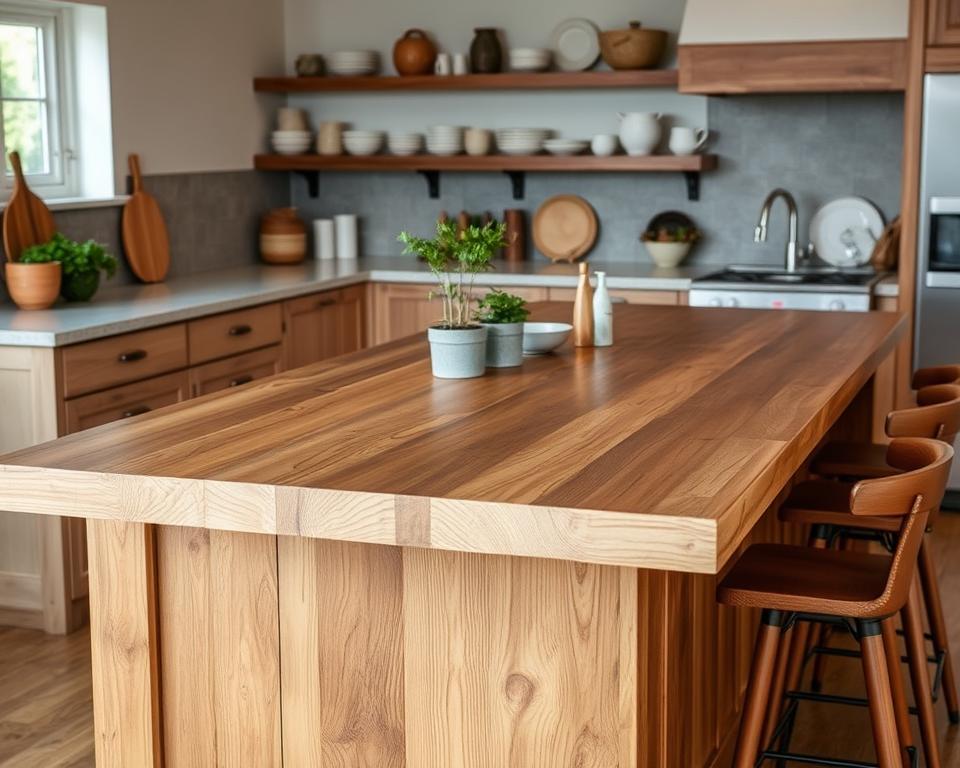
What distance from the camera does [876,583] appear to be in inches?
104

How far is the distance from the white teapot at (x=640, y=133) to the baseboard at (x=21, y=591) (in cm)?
323

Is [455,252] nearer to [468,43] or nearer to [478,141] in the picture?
[478,141]

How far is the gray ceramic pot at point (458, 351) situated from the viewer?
313 centimetres

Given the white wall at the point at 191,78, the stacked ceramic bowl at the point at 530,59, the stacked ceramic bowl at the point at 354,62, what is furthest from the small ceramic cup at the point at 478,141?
the white wall at the point at 191,78

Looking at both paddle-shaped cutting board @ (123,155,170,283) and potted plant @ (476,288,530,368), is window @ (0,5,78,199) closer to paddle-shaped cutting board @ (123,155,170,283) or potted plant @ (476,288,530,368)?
paddle-shaped cutting board @ (123,155,170,283)

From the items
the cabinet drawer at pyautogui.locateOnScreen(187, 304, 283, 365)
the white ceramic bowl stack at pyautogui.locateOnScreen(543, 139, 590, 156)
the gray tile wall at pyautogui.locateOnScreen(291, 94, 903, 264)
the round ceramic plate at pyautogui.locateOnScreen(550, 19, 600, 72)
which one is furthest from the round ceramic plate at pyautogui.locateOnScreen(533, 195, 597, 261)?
the cabinet drawer at pyautogui.locateOnScreen(187, 304, 283, 365)

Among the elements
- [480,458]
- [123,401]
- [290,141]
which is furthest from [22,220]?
[480,458]

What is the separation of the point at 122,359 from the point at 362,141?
99.6 inches

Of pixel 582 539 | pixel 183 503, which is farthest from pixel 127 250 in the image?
pixel 582 539

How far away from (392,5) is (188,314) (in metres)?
2.54

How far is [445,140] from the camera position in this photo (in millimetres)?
6508

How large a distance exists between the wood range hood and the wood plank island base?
3.04 m

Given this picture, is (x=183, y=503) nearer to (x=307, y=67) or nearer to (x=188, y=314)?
(x=188, y=314)

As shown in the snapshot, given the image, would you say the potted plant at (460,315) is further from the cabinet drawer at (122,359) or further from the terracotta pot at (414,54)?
the terracotta pot at (414,54)
